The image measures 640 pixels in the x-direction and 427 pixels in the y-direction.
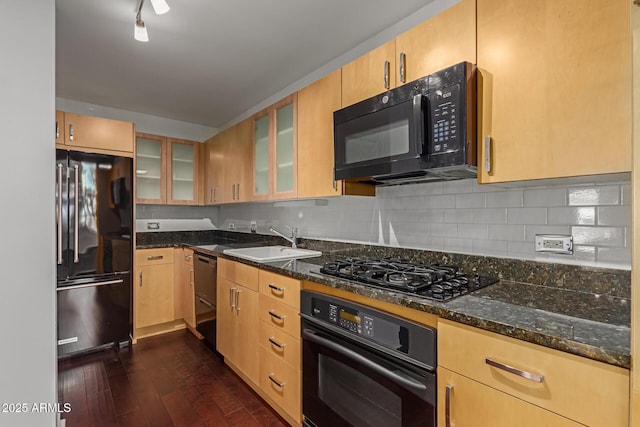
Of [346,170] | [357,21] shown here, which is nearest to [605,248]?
[346,170]

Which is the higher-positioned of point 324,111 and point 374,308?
point 324,111

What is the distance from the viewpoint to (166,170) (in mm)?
3543

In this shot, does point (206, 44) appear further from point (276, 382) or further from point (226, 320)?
point (276, 382)

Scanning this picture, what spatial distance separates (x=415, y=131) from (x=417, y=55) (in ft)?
1.36

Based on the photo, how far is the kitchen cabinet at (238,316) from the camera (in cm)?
202

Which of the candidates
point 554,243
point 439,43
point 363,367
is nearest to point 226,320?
point 363,367

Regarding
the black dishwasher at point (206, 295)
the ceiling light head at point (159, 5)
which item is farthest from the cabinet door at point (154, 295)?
the ceiling light head at point (159, 5)

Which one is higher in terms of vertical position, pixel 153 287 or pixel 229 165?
pixel 229 165

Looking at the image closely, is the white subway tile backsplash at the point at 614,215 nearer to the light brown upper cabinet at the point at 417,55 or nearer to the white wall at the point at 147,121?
the light brown upper cabinet at the point at 417,55

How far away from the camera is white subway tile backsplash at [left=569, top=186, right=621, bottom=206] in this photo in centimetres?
114

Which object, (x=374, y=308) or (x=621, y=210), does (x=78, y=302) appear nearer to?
(x=374, y=308)
